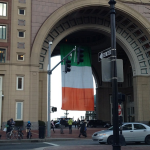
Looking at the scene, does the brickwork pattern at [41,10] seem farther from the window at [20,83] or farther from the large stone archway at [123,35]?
the window at [20,83]

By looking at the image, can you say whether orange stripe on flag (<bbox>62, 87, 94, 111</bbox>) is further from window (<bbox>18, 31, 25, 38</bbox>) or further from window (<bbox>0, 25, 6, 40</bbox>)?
window (<bbox>0, 25, 6, 40</bbox>)

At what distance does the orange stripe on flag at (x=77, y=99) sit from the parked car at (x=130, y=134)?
80.2 feet

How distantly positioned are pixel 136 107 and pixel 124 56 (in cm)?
1750

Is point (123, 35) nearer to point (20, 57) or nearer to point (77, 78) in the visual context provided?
point (77, 78)

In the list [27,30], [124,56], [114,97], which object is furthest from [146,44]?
[114,97]

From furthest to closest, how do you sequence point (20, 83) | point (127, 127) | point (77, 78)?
point (77, 78), point (20, 83), point (127, 127)

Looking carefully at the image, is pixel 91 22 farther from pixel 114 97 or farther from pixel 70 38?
pixel 114 97

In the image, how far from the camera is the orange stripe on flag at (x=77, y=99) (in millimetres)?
45156

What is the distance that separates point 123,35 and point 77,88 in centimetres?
1122

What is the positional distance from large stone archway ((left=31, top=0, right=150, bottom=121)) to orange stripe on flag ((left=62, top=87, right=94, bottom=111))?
6.41m

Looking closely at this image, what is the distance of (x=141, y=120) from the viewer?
43688mm

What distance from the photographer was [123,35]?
4559 cm

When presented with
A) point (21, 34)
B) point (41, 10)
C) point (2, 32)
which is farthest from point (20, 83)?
point (41, 10)

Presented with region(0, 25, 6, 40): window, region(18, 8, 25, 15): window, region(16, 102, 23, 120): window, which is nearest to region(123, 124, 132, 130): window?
region(16, 102, 23, 120): window
